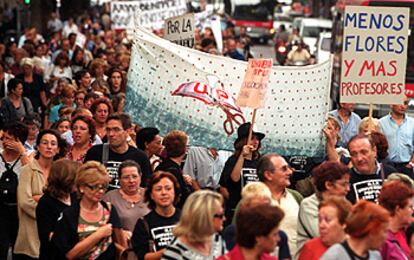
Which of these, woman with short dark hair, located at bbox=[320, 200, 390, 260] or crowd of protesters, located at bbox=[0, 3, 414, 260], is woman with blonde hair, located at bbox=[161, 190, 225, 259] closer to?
crowd of protesters, located at bbox=[0, 3, 414, 260]

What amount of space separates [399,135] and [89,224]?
6765mm

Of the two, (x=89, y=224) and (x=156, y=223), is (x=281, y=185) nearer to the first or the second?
(x=156, y=223)

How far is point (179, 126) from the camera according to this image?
533 inches

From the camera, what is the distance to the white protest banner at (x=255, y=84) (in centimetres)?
1244

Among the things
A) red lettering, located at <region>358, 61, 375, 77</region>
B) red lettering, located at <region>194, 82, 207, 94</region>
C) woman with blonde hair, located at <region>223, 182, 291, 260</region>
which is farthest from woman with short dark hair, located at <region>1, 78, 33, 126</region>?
woman with blonde hair, located at <region>223, 182, 291, 260</region>

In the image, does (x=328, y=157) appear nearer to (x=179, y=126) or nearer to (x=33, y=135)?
(x=179, y=126)

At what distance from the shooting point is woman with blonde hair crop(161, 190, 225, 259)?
863cm

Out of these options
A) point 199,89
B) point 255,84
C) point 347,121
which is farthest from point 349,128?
point 255,84

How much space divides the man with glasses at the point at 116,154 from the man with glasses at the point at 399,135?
4.52 metres

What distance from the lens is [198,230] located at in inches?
340

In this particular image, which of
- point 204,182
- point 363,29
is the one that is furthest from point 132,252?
point 363,29

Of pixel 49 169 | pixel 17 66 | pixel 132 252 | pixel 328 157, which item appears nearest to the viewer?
pixel 132 252

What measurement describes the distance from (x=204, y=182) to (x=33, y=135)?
78.3 inches

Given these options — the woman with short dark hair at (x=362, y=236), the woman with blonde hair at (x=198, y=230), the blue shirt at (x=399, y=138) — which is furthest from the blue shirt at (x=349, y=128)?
the woman with short dark hair at (x=362, y=236)
